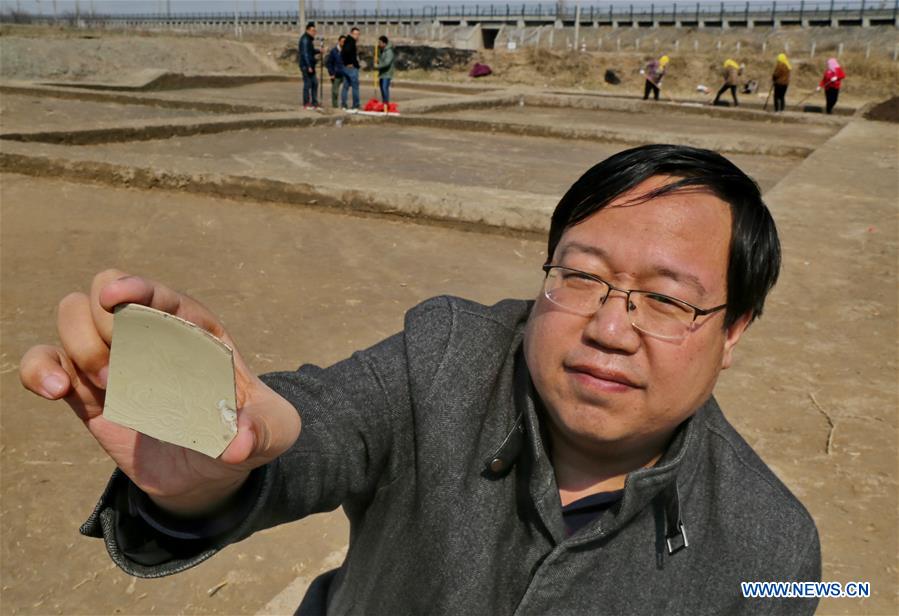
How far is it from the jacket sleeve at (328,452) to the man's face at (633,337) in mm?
212

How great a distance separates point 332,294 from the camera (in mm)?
4730

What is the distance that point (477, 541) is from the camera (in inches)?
47.9

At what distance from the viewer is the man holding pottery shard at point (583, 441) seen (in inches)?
47.4

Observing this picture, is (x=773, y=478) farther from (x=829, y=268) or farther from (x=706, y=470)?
(x=829, y=268)

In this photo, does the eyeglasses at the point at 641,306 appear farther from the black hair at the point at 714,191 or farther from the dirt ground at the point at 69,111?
the dirt ground at the point at 69,111

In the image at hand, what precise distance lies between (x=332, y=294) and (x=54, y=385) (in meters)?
3.84

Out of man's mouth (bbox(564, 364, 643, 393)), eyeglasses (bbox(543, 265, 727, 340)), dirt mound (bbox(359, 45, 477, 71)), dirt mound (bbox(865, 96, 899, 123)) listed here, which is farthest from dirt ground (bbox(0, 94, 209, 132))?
dirt mound (bbox(359, 45, 477, 71))

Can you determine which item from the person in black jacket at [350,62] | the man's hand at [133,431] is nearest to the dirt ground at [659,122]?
the person in black jacket at [350,62]

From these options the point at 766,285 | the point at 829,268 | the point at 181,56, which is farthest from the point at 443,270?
the point at 181,56

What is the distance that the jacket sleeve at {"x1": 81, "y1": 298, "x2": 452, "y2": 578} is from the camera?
3.41 ft

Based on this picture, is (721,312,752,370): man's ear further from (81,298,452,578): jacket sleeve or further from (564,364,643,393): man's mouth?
(81,298,452,578): jacket sleeve

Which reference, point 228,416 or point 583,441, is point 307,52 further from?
point 228,416

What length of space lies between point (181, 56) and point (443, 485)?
83.8 feet

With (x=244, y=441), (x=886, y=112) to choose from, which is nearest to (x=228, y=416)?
(x=244, y=441)
